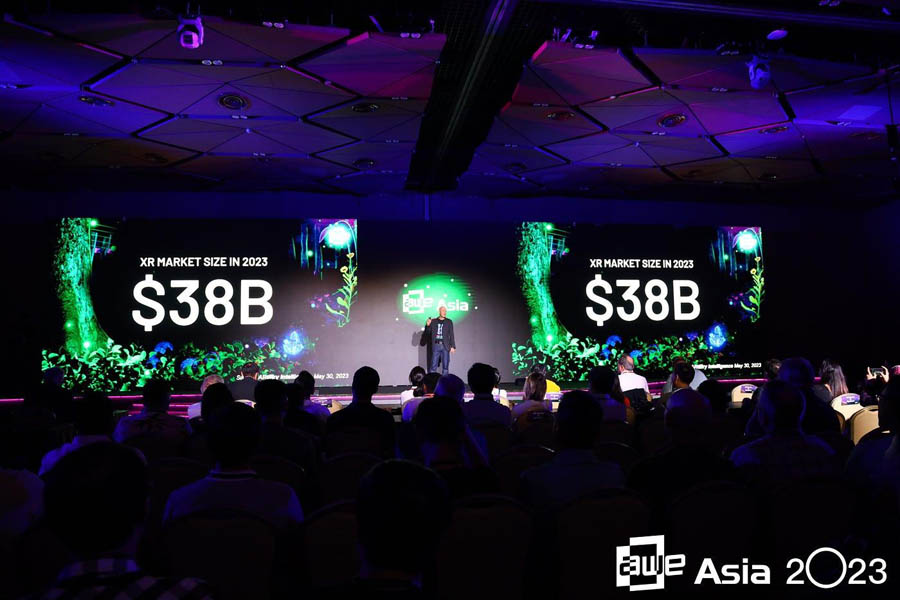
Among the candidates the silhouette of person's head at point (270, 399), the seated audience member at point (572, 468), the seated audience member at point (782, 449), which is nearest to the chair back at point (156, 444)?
the silhouette of person's head at point (270, 399)

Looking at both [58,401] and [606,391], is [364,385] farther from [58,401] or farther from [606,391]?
[58,401]

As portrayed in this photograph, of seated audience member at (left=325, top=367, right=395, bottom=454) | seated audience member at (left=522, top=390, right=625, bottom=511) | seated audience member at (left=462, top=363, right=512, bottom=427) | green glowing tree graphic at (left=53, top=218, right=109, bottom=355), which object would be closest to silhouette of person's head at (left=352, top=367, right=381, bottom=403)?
seated audience member at (left=325, top=367, right=395, bottom=454)

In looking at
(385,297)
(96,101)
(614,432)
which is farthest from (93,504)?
(385,297)

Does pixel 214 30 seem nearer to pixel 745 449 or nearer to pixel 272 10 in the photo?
pixel 272 10

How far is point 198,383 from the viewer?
10602 millimetres

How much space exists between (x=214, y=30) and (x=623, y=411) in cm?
454

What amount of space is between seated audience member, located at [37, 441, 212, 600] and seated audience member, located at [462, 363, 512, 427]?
3.44 metres

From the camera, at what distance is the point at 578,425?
267 centimetres

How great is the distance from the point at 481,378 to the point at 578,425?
7.19 feet

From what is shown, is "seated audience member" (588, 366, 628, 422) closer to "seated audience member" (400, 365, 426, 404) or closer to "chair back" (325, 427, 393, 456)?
"seated audience member" (400, 365, 426, 404)

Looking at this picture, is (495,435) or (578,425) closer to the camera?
(578,425)

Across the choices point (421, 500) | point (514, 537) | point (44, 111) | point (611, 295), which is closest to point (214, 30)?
point (44, 111)

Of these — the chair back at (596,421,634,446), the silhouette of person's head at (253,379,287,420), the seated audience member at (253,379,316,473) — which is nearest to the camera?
the seated audience member at (253,379,316,473)

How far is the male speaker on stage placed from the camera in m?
10.7
